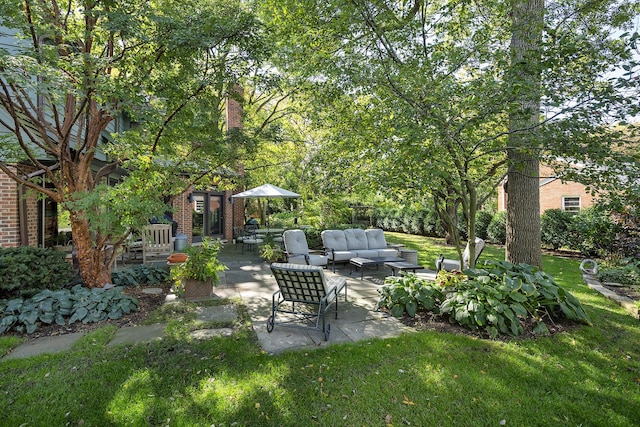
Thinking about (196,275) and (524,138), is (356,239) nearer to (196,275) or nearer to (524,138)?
(196,275)

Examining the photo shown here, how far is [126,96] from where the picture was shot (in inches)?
169

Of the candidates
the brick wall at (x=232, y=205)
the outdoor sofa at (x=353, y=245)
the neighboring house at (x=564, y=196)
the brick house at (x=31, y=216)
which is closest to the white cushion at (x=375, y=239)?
the outdoor sofa at (x=353, y=245)

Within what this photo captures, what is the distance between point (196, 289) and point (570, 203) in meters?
17.4

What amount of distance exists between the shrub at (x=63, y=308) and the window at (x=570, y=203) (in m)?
18.1

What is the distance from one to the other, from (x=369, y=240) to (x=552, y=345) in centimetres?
526

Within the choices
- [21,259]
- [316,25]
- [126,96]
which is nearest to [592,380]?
[126,96]

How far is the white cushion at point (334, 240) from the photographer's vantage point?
8180mm

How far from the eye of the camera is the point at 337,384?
284cm

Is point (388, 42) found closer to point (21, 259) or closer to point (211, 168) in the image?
point (211, 168)

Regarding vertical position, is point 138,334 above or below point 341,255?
below

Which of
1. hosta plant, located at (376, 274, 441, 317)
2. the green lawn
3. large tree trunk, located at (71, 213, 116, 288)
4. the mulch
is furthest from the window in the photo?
large tree trunk, located at (71, 213, 116, 288)

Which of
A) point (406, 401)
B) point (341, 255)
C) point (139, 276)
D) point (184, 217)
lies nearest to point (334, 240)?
point (341, 255)

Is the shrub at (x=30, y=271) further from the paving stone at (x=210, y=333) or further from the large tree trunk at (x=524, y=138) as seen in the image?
the large tree trunk at (x=524, y=138)

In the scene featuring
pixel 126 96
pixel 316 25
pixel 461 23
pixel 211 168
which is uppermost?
pixel 316 25
